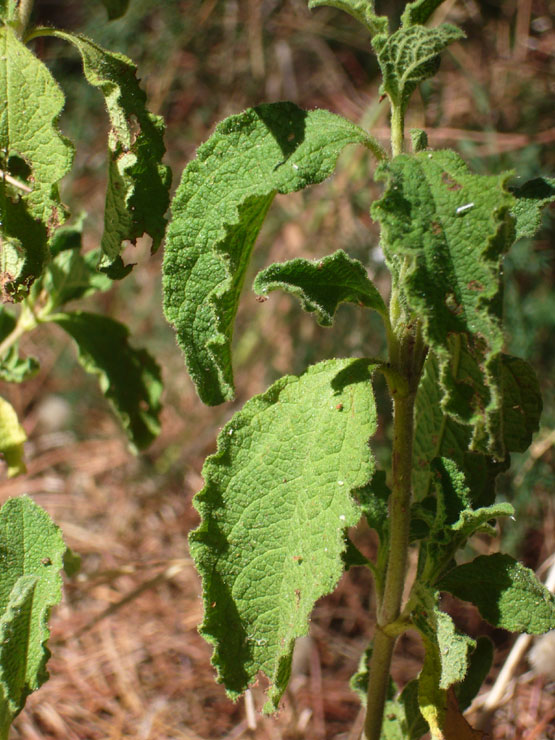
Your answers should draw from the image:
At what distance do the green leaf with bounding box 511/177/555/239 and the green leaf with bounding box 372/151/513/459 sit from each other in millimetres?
156

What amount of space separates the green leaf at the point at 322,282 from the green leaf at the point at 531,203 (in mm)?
213

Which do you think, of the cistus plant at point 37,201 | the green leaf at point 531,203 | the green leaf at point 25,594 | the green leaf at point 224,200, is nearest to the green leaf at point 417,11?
the green leaf at point 224,200

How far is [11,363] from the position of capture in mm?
1526

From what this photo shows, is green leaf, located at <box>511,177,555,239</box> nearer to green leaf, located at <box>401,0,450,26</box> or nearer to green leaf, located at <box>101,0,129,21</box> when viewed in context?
green leaf, located at <box>401,0,450,26</box>

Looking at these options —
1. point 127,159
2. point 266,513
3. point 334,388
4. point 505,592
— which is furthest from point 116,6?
point 505,592

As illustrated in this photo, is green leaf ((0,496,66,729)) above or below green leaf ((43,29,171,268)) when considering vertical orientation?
below

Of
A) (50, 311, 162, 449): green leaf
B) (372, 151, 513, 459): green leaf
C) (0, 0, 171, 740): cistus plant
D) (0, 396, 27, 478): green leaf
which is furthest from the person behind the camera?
(50, 311, 162, 449): green leaf

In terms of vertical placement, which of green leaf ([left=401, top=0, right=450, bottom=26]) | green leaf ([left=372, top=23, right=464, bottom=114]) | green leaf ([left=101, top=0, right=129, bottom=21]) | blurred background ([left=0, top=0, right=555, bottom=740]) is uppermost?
green leaf ([left=101, top=0, right=129, bottom=21])

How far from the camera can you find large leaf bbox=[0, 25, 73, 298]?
3.46 feet

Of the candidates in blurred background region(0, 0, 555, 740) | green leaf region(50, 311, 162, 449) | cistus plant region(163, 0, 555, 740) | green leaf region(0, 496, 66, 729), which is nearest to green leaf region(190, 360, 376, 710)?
cistus plant region(163, 0, 555, 740)

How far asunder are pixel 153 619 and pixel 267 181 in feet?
6.04

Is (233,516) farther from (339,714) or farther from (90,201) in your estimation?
(90,201)

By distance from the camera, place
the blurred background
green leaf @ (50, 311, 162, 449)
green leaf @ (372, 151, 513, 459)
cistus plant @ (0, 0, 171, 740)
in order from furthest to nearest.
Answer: the blurred background
green leaf @ (50, 311, 162, 449)
cistus plant @ (0, 0, 171, 740)
green leaf @ (372, 151, 513, 459)

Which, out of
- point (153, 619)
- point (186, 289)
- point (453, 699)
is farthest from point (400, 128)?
point (153, 619)
